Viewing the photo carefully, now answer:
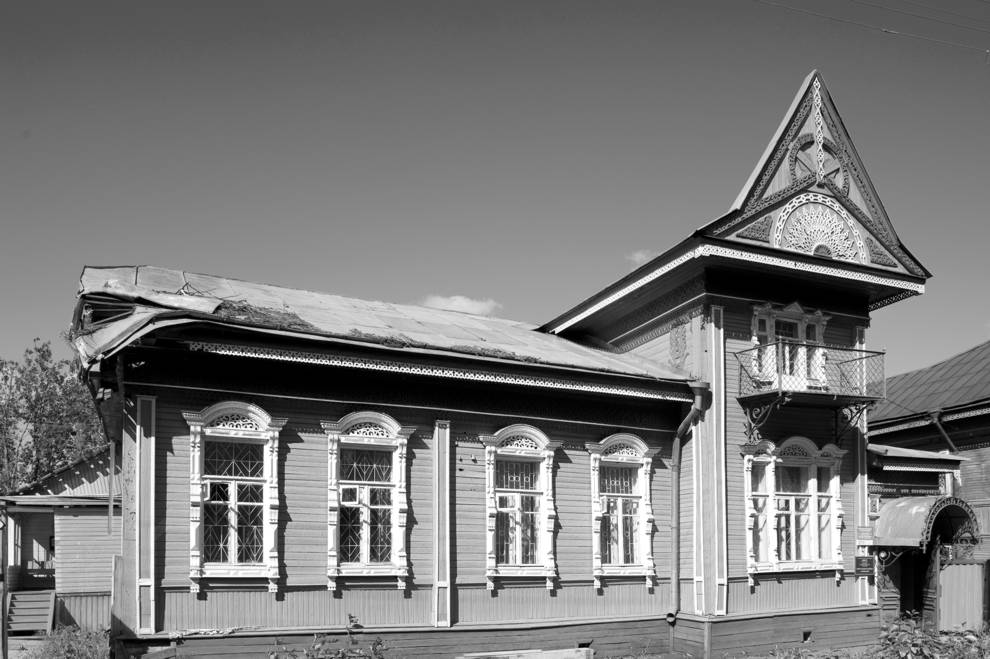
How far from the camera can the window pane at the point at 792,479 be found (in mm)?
17312

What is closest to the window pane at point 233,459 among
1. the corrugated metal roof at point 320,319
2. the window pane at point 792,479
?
the corrugated metal roof at point 320,319

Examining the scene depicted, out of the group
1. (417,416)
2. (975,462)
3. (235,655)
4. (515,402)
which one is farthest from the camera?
(975,462)

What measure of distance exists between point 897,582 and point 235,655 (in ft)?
41.6

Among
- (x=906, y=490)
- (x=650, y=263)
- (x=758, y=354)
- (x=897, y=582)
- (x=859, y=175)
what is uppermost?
(x=859, y=175)

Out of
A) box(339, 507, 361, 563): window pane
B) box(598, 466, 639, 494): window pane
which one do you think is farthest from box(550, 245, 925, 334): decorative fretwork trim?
box(339, 507, 361, 563): window pane

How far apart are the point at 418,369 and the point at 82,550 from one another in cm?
1547

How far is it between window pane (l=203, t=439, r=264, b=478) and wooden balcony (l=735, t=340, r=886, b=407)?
8.09 metres

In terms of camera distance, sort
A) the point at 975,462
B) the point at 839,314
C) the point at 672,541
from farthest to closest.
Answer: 1. the point at 975,462
2. the point at 839,314
3. the point at 672,541

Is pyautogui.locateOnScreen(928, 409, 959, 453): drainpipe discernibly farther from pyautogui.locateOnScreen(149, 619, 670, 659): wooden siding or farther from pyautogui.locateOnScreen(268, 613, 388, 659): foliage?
pyautogui.locateOnScreen(268, 613, 388, 659): foliage

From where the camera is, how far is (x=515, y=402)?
51.1 ft

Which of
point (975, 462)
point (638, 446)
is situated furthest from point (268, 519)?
point (975, 462)

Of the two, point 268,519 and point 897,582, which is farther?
point 897,582

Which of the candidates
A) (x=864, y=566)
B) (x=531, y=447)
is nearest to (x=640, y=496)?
(x=531, y=447)

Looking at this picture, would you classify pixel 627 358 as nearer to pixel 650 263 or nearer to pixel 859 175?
pixel 650 263
